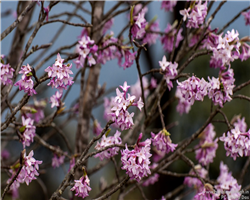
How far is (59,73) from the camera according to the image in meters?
1.48

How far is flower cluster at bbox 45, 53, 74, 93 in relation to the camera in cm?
→ 146

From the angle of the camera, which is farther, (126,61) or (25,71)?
(126,61)

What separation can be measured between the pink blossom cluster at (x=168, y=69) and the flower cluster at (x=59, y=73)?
56cm

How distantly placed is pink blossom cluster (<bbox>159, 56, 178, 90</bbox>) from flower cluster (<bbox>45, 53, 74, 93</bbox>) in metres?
0.56

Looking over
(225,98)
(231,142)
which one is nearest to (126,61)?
(225,98)

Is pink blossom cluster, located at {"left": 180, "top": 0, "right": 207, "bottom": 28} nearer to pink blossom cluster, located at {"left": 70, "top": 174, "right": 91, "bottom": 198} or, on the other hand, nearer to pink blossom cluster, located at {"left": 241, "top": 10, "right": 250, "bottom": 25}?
pink blossom cluster, located at {"left": 241, "top": 10, "right": 250, "bottom": 25}

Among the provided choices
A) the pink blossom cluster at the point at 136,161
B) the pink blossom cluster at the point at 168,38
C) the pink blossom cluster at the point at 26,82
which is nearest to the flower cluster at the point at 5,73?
the pink blossom cluster at the point at 26,82

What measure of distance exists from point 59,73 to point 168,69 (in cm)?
66

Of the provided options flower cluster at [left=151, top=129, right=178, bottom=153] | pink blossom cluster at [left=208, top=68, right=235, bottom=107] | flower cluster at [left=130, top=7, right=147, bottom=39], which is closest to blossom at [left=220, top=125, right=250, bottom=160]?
pink blossom cluster at [left=208, top=68, right=235, bottom=107]

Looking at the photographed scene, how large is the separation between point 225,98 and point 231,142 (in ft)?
0.86

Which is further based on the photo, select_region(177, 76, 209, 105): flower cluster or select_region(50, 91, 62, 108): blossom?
select_region(50, 91, 62, 108): blossom

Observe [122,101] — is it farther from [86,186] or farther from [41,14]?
[41,14]

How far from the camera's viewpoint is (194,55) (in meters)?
1.80

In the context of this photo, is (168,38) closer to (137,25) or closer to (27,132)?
(137,25)
